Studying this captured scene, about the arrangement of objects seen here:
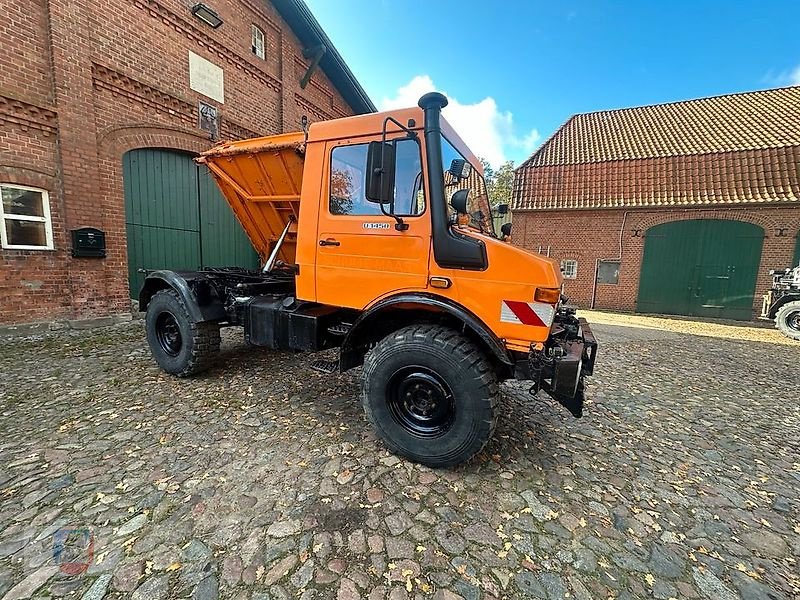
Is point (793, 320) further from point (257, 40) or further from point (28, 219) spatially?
point (28, 219)

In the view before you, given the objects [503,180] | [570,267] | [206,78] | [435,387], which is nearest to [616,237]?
[570,267]

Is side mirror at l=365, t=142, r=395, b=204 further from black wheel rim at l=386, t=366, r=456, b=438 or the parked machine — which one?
the parked machine

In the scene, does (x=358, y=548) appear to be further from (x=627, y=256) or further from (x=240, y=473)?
(x=627, y=256)

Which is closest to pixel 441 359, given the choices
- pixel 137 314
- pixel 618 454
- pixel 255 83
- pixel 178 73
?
pixel 618 454

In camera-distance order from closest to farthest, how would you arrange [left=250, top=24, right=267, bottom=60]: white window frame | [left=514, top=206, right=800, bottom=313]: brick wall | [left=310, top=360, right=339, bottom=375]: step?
1. [left=310, top=360, right=339, bottom=375]: step
2. [left=250, top=24, right=267, bottom=60]: white window frame
3. [left=514, top=206, right=800, bottom=313]: brick wall

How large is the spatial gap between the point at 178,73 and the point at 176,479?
838 cm

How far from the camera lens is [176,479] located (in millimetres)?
2504

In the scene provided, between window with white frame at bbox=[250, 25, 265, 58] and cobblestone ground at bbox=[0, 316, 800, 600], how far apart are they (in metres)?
8.64

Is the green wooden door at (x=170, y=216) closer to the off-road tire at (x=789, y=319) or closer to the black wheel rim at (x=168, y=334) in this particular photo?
the black wheel rim at (x=168, y=334)

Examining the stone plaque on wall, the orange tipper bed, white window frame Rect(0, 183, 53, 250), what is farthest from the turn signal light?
the stone plaque on wall

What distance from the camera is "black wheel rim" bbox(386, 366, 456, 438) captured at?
8.80ft

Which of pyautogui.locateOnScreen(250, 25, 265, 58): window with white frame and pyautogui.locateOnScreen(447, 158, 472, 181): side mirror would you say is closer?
pyautogui.locateOnScreen(447, 158, 472, 181): side mirror

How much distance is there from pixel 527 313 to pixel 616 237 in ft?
41.4

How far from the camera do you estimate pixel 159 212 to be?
7688 millimetres
